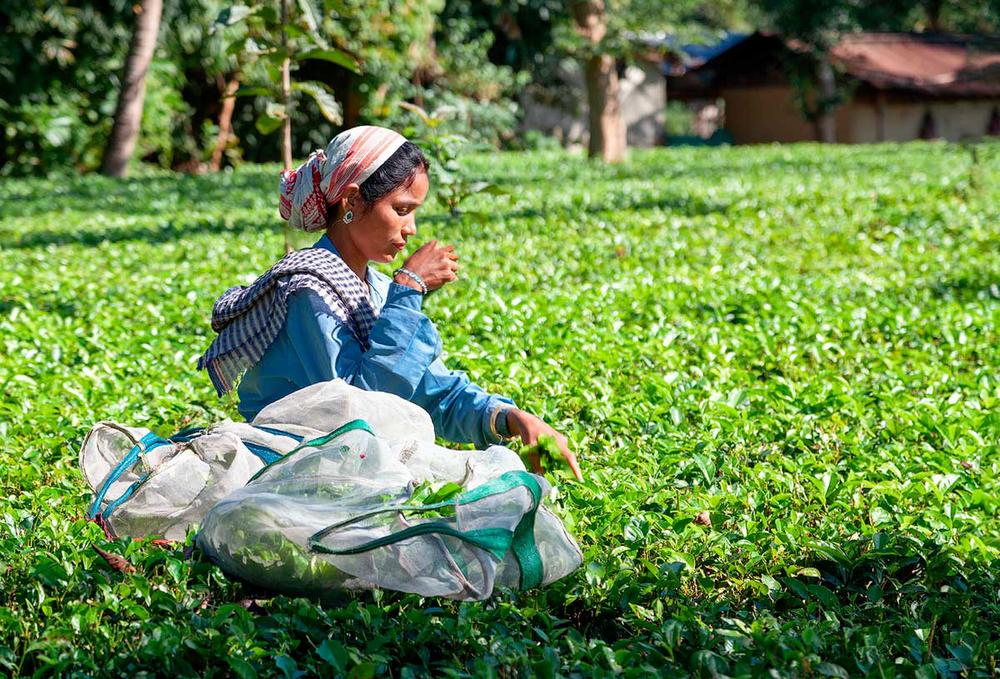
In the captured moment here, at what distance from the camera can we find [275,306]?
3.50 m

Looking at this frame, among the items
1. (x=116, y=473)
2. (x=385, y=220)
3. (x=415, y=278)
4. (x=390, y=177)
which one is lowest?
(x=116, y=473)

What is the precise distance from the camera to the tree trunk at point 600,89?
19812 mm

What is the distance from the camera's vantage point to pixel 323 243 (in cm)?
361

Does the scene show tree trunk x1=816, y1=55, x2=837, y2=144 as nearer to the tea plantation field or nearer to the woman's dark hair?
the tea plantation field

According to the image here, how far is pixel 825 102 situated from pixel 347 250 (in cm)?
3224

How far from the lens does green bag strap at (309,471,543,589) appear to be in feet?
9.31

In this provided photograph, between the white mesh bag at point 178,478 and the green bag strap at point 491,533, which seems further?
the white mesh bag at point 178,478

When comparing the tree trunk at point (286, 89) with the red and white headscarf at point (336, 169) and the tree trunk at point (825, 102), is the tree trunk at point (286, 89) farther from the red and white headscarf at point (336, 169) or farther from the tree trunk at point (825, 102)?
the tree trunk at point (825, 102)

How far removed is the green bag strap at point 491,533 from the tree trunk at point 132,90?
51.4 ft

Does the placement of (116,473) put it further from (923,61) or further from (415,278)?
(923,61)

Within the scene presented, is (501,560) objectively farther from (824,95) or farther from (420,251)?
(824,95)

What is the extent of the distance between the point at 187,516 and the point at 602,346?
316 centimetres

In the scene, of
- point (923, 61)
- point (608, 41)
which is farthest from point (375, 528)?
point (923, 61)

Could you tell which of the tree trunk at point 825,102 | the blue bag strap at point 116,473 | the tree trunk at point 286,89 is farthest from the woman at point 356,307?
the tree trunk at point 825,102
